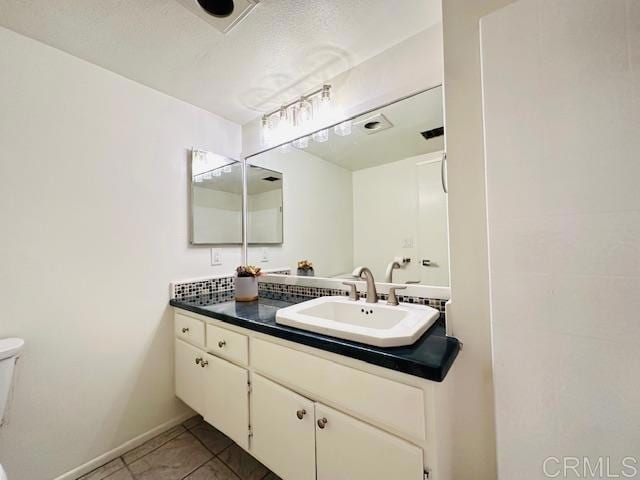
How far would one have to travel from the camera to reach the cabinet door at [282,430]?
0.91 meters

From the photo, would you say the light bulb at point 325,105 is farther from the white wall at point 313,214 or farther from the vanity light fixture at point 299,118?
the white wall at point 313,214

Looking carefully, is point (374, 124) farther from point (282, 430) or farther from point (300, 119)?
point (282, 430)

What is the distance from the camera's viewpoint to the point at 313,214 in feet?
5.47

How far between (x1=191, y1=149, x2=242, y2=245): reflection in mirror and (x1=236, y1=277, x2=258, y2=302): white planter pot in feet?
1.47

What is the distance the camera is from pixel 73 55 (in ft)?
4.09

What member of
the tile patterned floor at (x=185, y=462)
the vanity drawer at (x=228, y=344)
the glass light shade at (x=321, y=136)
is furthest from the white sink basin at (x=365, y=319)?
the glass light shade at (x=321, y=136)

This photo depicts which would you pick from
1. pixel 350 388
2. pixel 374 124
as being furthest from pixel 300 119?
pixel 350 388

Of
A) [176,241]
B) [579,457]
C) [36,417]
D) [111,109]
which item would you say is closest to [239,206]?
[176,241]

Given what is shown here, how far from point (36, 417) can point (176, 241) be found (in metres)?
1.01

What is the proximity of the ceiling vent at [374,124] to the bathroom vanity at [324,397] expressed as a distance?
1022 millimetres

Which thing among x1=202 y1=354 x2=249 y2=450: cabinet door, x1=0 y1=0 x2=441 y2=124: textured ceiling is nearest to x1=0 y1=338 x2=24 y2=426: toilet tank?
x1=202 y1=354 x2=249 y2=450: cabinet door

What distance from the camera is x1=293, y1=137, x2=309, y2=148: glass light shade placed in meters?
1.63

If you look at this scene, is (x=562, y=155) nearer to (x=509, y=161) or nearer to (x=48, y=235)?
(x=509, y=161)

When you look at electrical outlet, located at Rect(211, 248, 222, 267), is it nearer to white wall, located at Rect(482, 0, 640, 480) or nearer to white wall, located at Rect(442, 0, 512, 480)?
white wall, located at Rect(442, 0, 512, 480)
